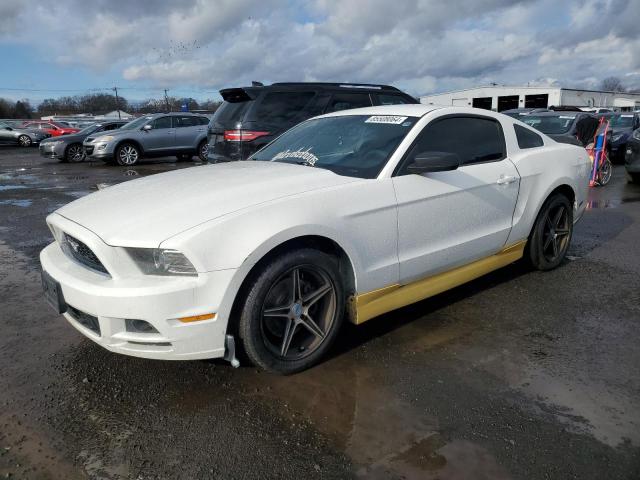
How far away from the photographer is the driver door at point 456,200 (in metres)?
3.38

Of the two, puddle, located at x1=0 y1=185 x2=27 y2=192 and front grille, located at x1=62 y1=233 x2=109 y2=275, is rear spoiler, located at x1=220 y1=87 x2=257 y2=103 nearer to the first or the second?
front grille, located at x1=62 y1=233 x2=109 y2=275

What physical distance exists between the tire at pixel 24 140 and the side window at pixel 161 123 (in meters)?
15.1

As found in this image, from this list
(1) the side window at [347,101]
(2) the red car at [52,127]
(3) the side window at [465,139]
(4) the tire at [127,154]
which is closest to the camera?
(3) the side window at [465,139]

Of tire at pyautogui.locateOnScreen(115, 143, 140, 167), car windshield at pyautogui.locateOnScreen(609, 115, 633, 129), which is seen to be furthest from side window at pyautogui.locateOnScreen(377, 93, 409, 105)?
car windshield at pyautogui.locateOnScreen(609, 115, 633, 129)

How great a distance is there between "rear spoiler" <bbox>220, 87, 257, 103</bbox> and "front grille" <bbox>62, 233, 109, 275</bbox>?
5040 mm

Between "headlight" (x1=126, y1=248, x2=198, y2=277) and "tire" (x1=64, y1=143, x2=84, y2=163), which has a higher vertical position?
"headlight" (x1=126, y1=248, x2=198, y2=277)

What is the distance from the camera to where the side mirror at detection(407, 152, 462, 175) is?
129 inches

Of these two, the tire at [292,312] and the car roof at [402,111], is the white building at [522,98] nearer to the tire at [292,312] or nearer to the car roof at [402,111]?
the car roof at [402,111]

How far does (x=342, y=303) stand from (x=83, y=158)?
17.3m

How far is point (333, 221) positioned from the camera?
2971 mm

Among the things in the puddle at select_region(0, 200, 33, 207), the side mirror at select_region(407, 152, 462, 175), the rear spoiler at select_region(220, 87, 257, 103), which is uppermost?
the rear spoiler at select_region(220, 87, 257, 103)

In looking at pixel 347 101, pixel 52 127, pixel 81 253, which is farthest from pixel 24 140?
pixel 81 253

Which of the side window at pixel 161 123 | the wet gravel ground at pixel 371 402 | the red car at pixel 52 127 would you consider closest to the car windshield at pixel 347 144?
the wet gravel ground at pixel 371 402

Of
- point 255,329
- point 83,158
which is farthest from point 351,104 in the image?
point 83,158
